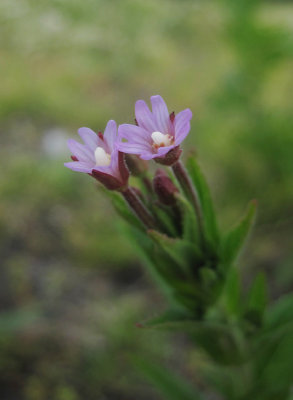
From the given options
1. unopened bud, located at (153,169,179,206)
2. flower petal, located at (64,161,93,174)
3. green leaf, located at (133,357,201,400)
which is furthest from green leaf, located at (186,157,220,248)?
green leaf, located at (133,357,201,400)

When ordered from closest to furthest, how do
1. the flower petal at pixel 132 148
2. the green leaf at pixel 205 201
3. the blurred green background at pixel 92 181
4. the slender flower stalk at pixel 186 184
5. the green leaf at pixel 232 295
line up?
1. the flower petal at pixel 132 148
2. the slender flower stalk at pixel 186 184
3. the green leaf at pixel 205 201
4. the green leaf at pixel 232 295
5. the blurred green background at pixel 92 181

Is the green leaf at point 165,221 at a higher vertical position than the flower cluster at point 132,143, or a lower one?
lower

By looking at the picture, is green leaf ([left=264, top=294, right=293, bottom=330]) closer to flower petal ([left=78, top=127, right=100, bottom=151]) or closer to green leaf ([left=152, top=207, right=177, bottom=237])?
green leaf ([left=152, top=207, right=177, bottom=237])

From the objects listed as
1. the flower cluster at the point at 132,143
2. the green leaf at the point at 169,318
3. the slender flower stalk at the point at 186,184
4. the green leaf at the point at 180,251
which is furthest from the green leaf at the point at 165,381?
the flower cluster at the point at 132,143

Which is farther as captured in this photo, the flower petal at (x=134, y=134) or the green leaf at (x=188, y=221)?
the green leaf at (x=188, y=221)

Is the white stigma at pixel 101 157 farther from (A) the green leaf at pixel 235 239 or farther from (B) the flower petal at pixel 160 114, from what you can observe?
(A) the green leaf at pixel 235 239

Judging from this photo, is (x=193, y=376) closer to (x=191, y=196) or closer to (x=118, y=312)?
(x=118, y=312)

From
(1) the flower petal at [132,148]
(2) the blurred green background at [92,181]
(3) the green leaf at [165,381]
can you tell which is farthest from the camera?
(2) the blurred green background at [92,181]
